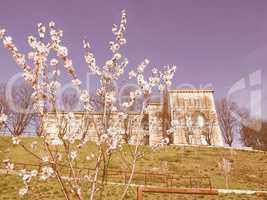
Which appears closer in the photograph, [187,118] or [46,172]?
[46,172]

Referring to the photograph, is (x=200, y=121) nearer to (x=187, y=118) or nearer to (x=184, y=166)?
(x=187, y=118)

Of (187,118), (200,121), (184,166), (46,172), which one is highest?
(187,118)

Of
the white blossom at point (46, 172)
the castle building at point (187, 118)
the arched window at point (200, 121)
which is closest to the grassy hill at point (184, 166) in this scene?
the castle building at point (187, 118)

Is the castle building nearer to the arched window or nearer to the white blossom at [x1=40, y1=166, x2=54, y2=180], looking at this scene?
the arched window

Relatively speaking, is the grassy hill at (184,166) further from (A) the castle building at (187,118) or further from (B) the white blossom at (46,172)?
(B) the white blossom at (46,172)

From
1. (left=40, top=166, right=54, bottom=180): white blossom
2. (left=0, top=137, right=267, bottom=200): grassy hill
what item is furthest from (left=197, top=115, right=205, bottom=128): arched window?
(left=40, top=166, right=54, bottom=180): white blossom

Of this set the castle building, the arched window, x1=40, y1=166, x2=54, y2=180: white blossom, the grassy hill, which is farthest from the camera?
the arched window

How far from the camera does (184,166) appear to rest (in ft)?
110

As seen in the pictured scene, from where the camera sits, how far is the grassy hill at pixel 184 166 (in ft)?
69.9

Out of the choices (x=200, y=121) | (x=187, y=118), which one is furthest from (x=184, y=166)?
(x=200, y=121)

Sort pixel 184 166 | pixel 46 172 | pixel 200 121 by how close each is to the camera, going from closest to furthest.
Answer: pixel 46 172, pixel 184 166, pixel 200 121

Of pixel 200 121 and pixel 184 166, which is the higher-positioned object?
→ pixel 200 121

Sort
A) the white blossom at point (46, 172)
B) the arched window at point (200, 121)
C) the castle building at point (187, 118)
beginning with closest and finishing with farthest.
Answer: the white blossom at point (46, 172) → the castle building at point (187, 118) → the arched window at point (200, 121)

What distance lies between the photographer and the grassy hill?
69.9ft
